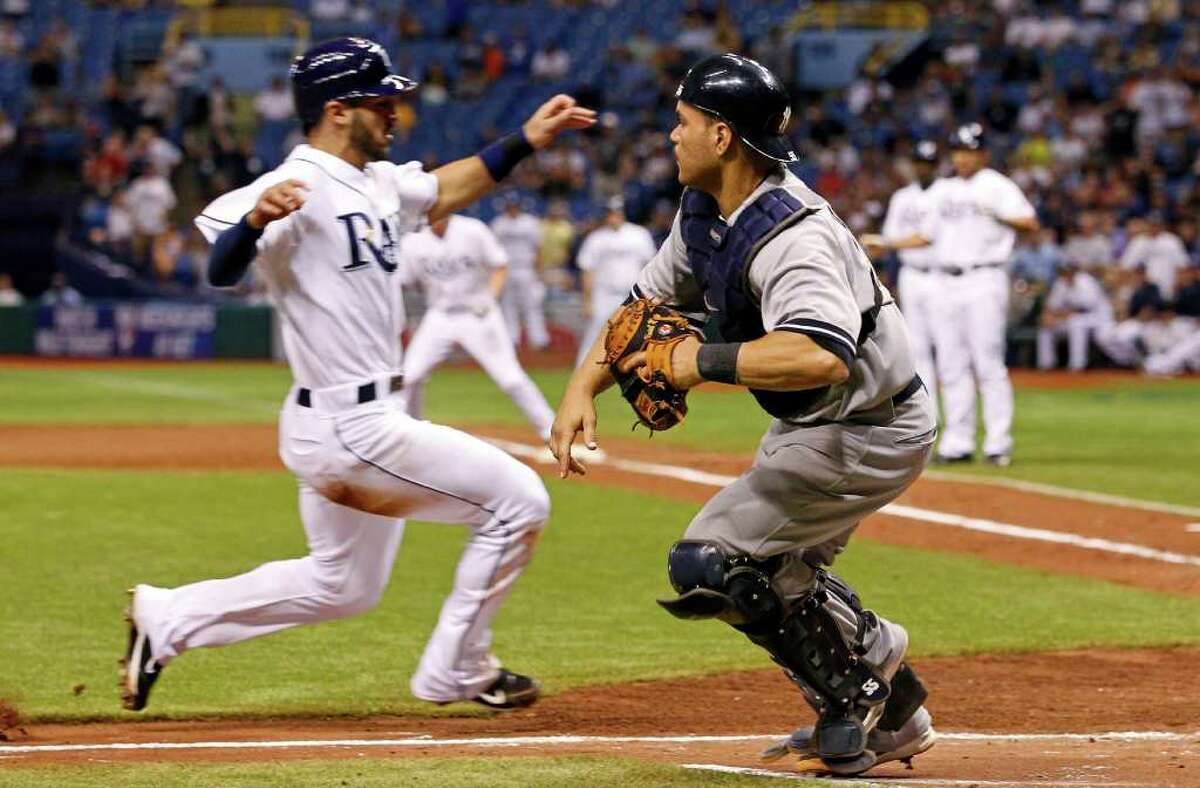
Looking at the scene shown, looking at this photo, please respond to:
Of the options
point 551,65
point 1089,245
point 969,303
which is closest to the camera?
point 969,303

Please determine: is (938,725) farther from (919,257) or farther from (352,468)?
(919,257)

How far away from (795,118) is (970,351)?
59.9 feet

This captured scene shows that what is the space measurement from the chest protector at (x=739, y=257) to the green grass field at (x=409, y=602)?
1.06m

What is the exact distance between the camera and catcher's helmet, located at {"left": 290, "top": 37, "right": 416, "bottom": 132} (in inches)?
239

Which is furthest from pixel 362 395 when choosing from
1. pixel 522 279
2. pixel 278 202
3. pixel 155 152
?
pixel 155 152

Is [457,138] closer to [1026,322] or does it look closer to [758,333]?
[1026,322]

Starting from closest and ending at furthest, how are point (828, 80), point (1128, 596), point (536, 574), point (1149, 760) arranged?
point (1149, 760) < point (1128, 596) < point (536, 574) < point (828, 80)

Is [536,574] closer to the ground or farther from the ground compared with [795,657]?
closer to the ground

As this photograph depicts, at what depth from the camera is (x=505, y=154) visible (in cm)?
682

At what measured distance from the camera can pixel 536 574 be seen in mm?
9758

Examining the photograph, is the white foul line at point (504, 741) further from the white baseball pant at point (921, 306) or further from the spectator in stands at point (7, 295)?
the spectator in stands at point (7, 295)

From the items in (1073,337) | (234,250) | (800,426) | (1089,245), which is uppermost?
(234,250)

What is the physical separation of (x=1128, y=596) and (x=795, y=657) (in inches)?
171

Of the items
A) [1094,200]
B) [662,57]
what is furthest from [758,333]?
[662,57]
